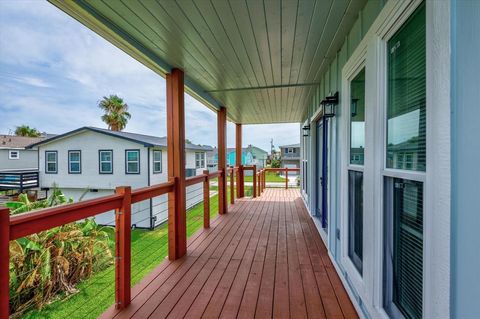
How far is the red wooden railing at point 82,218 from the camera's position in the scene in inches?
44.3

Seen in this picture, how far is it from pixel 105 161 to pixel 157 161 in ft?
6.14

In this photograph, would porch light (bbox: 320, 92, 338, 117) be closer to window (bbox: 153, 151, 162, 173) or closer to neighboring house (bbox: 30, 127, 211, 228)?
neighboring house (bbox: 30, 127, 211, 228)

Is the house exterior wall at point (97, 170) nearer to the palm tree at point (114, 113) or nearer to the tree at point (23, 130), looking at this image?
the tree at point (23, 130)

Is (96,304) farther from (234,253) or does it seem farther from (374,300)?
(374,300)

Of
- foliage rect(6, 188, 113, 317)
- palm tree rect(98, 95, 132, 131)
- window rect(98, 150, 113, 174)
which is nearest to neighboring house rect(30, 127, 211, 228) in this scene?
window rect(98, 150, 113, 174)

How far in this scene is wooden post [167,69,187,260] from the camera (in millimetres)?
2838

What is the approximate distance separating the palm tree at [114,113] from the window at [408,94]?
18.4m

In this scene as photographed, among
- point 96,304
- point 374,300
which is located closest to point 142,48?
point 374,300

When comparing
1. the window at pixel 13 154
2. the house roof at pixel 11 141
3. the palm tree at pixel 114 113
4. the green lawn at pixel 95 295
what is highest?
the palm tree at pixel 114 113

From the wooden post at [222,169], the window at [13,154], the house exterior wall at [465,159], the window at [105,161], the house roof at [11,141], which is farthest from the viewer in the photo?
the window at [105,161]

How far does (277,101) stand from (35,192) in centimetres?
506

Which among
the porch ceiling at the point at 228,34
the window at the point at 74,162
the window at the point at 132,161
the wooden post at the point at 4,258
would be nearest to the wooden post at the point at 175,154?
the porch ceiling at the point at 228,34

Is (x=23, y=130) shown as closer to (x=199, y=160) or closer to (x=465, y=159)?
(x=465, y=159)

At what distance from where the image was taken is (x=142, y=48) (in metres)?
2.30
